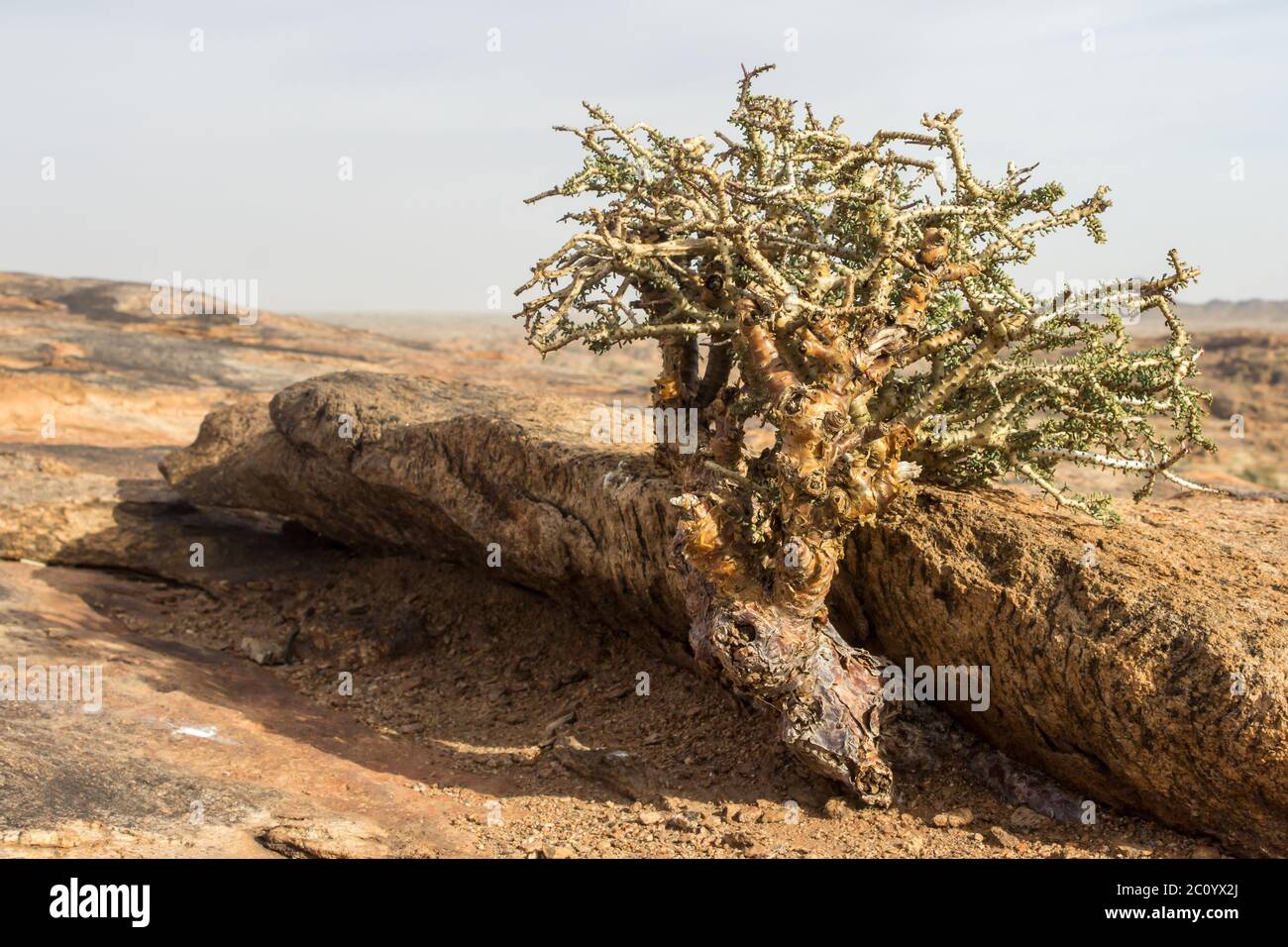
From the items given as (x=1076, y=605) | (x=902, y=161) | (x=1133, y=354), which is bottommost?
(x=1076, y=605)

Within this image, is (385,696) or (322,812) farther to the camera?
(385,696)

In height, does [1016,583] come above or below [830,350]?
below

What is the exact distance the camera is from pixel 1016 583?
19.0ft

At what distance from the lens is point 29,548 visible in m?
9.95

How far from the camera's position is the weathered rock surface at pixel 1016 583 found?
5.22m

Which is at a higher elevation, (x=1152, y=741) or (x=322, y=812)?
(x=1152, y=741)

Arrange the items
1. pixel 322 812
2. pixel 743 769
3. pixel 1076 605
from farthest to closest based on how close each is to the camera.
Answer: pixel 743 769 < pixel 322 812 < pixel 1076 605

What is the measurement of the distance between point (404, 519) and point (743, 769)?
363 centimetres

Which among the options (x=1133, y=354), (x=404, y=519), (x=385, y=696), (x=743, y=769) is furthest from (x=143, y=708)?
(x=1133, y=354)

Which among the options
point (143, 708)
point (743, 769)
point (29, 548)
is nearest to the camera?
point (743, 769)

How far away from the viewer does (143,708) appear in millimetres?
7148

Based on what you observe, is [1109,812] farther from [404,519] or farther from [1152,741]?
[404,519]

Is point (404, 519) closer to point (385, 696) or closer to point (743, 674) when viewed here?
point (385, 696)

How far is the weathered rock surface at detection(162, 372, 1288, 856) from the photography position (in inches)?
206
